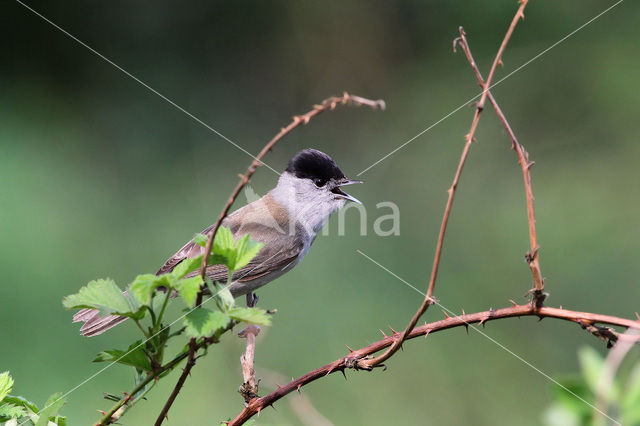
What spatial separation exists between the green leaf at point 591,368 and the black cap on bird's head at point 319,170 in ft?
9.01

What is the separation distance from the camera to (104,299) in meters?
1.07

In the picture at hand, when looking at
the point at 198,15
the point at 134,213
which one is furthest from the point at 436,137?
the point at 134,213

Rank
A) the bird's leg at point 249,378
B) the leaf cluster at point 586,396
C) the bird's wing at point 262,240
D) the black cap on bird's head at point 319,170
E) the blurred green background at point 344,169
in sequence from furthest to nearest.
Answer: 1. the blurred green background at point 344,169
2. the black cap on bird's head at point 319,170
3. the bird's wing at point 262,240
4. the bird's leg at point 249,378
5. the leaf cluster at point 586,396

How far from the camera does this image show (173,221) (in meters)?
4.88

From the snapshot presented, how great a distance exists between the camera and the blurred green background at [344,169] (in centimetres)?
409

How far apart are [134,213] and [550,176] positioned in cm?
348

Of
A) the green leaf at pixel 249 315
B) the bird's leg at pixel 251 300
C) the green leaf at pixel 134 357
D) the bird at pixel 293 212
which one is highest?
the bird at pixel 293 212

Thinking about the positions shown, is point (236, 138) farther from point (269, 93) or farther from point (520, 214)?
point (520, 214)

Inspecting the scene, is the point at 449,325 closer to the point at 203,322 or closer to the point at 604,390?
the point at 203,322

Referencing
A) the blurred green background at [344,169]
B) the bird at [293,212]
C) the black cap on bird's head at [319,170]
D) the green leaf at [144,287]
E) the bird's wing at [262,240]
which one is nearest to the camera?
the green leaf at [144,287]

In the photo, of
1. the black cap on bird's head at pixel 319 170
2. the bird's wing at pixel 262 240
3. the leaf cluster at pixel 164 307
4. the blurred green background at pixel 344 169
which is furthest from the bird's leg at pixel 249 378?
the blurred green background at pixel 344 169

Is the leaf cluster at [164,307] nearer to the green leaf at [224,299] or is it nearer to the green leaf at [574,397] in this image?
the green leaf at [224,299]

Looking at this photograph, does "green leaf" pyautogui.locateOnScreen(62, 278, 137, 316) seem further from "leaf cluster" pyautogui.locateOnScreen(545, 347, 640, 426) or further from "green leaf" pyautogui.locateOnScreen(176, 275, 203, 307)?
"leaf cluster" pyautogui.locateOnScreen(545, 347, 640, 426)

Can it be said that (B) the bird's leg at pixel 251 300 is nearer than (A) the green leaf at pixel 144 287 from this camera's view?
No
